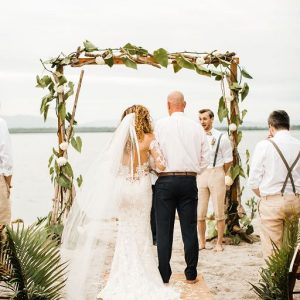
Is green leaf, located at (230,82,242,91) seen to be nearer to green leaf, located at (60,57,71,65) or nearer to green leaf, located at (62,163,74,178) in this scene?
green leaf, located at (60,57,71,65)

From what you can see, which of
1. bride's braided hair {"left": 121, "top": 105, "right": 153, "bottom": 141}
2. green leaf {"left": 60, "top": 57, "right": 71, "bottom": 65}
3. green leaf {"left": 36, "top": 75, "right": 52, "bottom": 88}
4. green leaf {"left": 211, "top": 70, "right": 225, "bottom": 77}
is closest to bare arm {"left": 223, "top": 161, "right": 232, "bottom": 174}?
green leaf {"left": 211, "top": 70, "right": 225, "bottom": 77}

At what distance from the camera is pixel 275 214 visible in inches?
186

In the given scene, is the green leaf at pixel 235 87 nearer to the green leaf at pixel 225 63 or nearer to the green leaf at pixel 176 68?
the green leaf at pixel 225 63

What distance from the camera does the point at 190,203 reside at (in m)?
5.11

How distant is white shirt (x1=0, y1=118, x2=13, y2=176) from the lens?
5.66 metres

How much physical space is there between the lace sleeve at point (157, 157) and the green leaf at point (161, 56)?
6.15 feet

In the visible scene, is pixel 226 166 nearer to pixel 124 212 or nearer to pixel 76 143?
pixel 76 143

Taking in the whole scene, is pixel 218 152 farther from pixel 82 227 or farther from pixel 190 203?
pixel 82 227

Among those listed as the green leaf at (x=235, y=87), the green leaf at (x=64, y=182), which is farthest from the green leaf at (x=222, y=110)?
the green leaf at (x=64, y=182)

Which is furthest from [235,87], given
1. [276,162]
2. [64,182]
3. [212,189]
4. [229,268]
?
[276,162]

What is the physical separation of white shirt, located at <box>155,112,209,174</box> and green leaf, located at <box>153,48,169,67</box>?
162cm

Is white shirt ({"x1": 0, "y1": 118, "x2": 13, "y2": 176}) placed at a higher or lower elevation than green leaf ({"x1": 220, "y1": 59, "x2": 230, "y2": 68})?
lower

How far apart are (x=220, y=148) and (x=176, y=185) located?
2.00 m

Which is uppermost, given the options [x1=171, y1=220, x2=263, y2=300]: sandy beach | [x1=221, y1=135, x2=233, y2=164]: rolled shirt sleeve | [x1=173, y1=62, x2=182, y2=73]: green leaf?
[x1=173, y1=62, x2=182, y2=73]: green leaf
